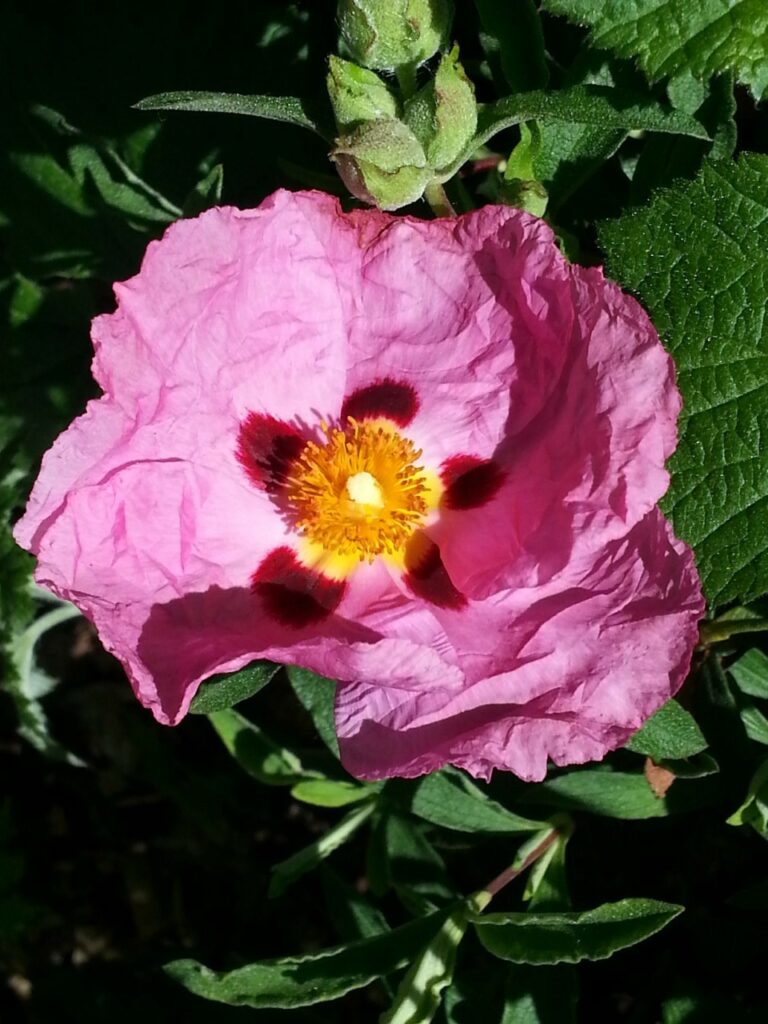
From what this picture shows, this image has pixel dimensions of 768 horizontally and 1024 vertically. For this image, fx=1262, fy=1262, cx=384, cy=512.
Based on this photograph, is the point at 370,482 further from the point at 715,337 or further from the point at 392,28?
the point at 392,28

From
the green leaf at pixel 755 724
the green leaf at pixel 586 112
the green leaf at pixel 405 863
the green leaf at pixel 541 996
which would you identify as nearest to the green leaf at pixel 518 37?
the green leaf at pixel 586 112

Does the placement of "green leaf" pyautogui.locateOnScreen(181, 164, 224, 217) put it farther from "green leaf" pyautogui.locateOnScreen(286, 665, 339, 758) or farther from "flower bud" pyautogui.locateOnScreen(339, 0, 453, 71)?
"green leaf" pyautogui.locateOnScreen(286, 665, 339, 758)

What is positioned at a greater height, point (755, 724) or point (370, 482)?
point (370, 482)

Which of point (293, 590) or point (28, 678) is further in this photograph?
point (28, 678)

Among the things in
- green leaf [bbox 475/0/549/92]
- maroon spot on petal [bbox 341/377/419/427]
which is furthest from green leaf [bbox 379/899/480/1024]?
green leaf [bbox 475/0/549/92]

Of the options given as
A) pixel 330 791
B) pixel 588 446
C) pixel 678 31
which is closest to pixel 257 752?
pixel 330 791

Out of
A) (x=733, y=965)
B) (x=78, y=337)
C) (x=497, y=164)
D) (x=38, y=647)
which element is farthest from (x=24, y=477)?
(x=733, y=965)
